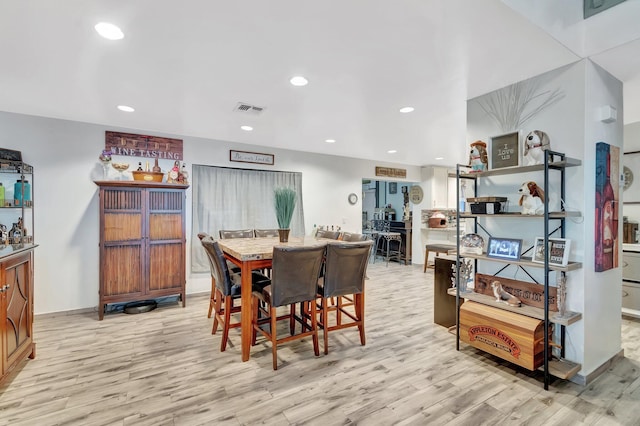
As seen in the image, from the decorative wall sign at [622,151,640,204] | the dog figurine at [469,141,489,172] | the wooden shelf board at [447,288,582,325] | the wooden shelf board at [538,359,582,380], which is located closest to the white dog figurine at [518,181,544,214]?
the dog figurine at [469,141,489,172]

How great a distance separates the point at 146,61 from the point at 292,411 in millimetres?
2616

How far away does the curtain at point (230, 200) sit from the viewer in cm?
454

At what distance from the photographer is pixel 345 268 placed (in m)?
2.73

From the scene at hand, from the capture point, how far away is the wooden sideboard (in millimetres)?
2062

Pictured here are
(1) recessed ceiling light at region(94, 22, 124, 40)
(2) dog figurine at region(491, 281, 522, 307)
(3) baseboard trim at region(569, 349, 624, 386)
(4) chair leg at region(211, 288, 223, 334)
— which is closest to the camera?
(1) recessed ceiling light at region(94, 22, 124, 40)

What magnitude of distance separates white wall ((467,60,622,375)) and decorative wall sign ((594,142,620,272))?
0.18 ft

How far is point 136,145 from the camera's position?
4109 millimetres

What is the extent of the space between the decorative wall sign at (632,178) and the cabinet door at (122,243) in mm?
5870

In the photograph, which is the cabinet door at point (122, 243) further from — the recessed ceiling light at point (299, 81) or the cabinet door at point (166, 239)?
the recessed ceiling light at point (299, 81)

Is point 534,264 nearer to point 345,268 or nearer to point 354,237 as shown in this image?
point 345,268

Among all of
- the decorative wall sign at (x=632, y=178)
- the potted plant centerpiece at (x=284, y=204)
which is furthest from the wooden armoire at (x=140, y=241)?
the decorative wall sign at (x=632, y=178)

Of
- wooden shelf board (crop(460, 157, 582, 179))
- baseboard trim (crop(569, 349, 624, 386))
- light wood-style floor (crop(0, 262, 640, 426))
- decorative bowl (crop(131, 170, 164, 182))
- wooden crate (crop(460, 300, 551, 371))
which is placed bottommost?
light wood-style floor (crop(0, 262, 640, 426))

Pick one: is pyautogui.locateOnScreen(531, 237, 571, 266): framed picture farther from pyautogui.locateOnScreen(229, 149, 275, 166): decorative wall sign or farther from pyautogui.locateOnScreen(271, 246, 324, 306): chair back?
pyautogui.locateOnScreen(229, 149, 275, 166): decorative wall sign

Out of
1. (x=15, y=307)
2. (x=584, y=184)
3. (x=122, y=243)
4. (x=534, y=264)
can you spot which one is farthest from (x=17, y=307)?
(x=584, y=184)
